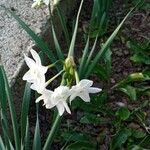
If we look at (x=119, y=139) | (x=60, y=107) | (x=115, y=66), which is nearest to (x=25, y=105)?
(x=60, y=107)

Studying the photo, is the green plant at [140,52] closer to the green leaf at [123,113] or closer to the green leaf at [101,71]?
the green leaf at [101,71]

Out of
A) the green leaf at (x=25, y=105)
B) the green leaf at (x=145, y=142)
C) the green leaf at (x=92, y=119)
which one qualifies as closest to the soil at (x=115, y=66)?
the green leaf at (x=92, y=119)

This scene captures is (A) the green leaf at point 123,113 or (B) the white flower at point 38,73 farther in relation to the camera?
(A) the green leaf at point 123,113

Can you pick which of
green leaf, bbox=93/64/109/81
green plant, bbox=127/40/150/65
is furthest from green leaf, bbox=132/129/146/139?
green plant, bbox=127/40/150/65

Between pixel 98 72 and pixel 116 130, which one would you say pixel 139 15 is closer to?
pixel 98 72

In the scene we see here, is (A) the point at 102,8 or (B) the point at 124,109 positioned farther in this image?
(A) the point at 102,8

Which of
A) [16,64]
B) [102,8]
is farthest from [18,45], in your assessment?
[102,8]

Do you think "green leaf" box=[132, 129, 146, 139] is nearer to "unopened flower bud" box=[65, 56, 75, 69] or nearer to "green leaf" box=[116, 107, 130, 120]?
"green leaf" box=[116, 107, 130, 120]
